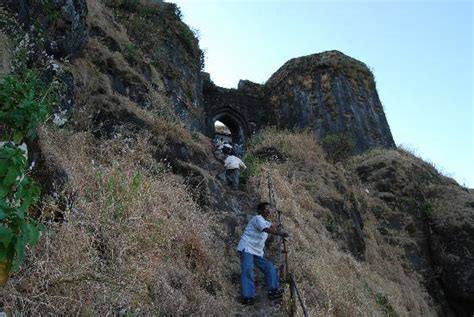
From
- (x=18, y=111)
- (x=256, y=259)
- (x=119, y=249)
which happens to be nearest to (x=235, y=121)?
(x=256, y=259)

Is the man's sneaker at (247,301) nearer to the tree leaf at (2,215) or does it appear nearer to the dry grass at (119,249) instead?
the dry grass at (119,249)

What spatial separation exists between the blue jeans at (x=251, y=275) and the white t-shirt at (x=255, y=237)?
8cm

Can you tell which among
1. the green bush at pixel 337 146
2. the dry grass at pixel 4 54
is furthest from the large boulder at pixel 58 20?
the green bush at pixel 337 146

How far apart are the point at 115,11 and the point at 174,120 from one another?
5759 mm

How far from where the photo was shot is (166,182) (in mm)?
8375

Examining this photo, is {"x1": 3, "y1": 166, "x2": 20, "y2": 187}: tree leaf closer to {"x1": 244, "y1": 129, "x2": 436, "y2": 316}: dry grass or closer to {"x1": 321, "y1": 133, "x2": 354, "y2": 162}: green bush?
{"x1": 244, "y1": 129, "x2": 436, "y2": 316}: dry grass

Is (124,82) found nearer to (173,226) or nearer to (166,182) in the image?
(166,182)

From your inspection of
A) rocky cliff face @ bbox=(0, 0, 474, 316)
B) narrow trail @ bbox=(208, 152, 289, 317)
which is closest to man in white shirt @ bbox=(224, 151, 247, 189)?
narrow trail @ bbox=(208, 152, 289, 317)

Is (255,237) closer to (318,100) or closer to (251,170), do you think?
(251,170)

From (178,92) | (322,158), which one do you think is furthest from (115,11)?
(322,158)

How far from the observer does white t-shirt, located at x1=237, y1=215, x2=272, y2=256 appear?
7.24 metres

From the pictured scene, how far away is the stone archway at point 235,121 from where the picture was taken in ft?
70.6

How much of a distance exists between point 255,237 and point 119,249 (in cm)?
248

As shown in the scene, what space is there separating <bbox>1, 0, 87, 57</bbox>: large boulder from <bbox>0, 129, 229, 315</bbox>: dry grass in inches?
Result: 87.5
